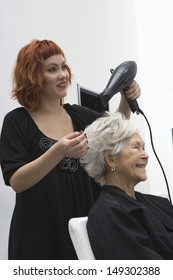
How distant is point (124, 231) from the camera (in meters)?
1.23

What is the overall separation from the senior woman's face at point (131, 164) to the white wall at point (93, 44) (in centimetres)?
69

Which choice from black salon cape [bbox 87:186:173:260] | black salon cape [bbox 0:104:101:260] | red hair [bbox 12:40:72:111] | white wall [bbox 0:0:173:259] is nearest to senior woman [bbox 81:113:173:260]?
black salon cape [bbox 87:186:173:260]

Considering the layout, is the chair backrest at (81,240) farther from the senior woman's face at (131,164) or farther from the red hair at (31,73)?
the red hair at (31,73)

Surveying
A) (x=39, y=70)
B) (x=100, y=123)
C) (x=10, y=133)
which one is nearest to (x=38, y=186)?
(x=10, y=133)

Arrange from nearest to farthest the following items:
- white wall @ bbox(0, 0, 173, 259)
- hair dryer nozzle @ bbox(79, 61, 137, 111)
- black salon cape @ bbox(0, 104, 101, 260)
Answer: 1. black salon cape @ bbox(0, 104, 101, 260)
2. hair dryer nozzle @ bbox(79, 61, 137, 111)
3. white wall @ bbox(0, 0, 173, 259)

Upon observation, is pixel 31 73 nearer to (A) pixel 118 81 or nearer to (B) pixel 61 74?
(B) pixel 61 74

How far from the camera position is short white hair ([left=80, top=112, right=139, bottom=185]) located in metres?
1.48

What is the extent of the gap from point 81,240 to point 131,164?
0.38m

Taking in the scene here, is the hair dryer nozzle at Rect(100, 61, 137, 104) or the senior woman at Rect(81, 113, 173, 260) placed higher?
the hair dryer nozzle at Rect(100, 61, 137, 104)

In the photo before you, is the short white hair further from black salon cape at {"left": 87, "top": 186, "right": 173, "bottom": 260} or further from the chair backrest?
the chair backrest

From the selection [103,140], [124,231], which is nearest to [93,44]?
[103,140]

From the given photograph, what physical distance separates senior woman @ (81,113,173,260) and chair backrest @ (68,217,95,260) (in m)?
0.02
